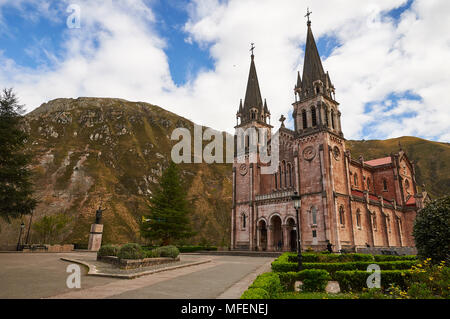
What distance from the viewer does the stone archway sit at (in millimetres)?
39438

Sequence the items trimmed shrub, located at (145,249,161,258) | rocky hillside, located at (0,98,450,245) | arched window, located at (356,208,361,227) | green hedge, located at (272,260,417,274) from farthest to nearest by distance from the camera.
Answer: rocky hillside, located at (0,98,450,245) → arched window, located at (356,208,361,227) → trimmed shrub, located at (145,249,161,258) → green hedge, located at (272,260,417,274)

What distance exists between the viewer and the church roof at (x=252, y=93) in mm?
47719

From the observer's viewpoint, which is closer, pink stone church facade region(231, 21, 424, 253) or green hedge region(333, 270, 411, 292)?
green hedge region(333, 270, 411, 292)

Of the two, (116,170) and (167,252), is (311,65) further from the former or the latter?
(116,170)

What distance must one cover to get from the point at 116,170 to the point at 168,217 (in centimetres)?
6533

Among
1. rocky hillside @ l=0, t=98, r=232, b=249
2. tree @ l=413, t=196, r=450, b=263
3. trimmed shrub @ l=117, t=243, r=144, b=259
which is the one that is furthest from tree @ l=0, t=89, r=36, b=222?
rocky hillside @ l=0, t=98, r=232, b=249

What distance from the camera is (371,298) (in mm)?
5895

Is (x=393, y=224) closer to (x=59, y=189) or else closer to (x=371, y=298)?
(x=371, y=298)

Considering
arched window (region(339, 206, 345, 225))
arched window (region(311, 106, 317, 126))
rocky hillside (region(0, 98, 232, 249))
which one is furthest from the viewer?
rocky hillside (region(0, 98, 232, 249))

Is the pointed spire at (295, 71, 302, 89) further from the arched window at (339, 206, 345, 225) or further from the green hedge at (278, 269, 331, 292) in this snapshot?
the green hedge at (278, 269, 331, 292)

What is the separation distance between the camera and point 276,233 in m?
39.6

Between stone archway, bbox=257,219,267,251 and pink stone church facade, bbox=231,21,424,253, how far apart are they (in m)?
0.01

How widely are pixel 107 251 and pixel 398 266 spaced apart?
61.8 feet

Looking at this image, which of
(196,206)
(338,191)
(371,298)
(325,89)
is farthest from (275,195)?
(196,206)
